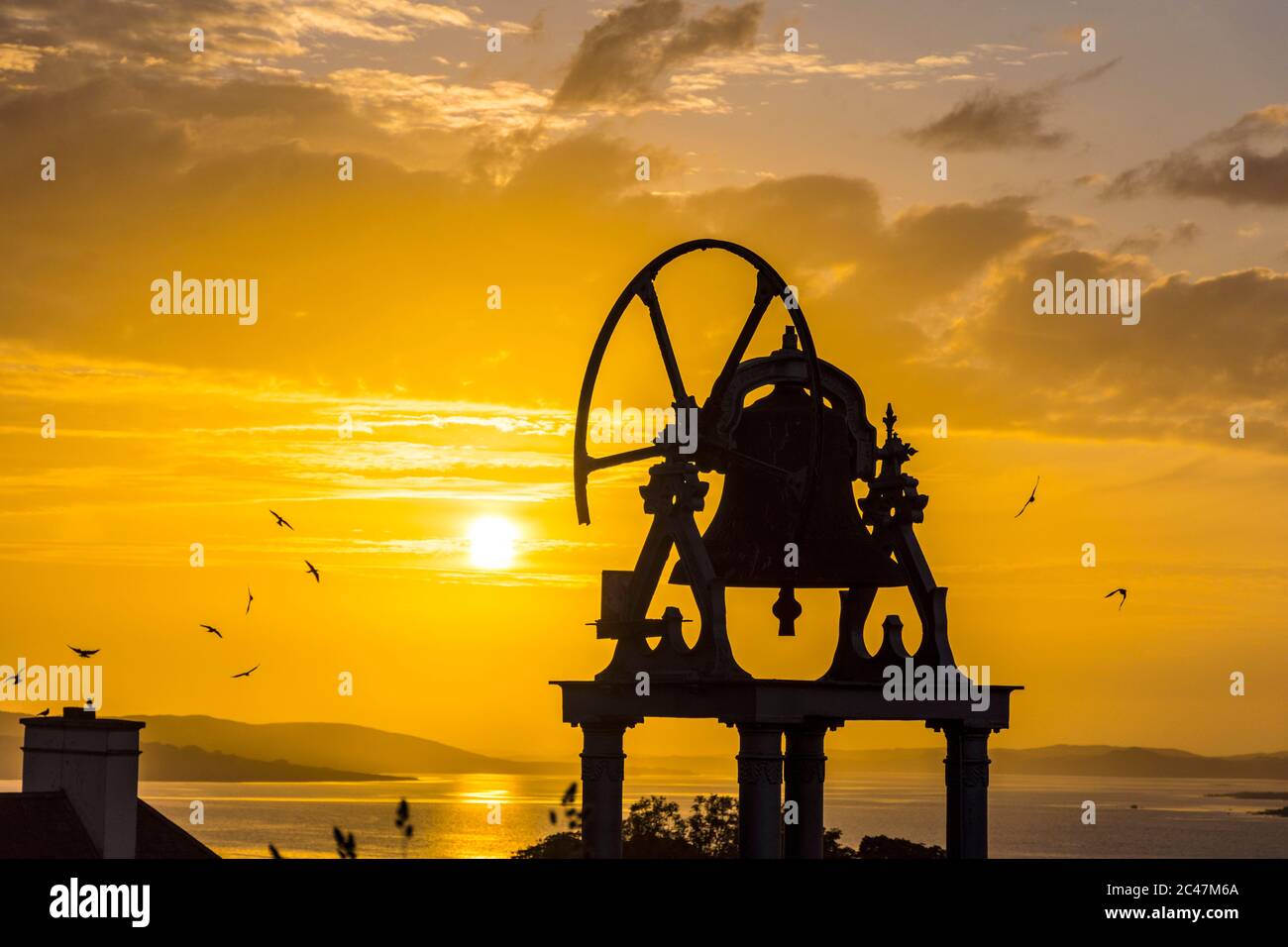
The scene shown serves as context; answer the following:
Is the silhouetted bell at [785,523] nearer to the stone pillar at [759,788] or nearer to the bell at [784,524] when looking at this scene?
the bell at [784,524]

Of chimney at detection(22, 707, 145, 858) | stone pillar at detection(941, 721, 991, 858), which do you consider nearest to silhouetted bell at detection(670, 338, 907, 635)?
stone pillar at detection(941, 721, 991, 858)

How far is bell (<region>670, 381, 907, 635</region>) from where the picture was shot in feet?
80.2

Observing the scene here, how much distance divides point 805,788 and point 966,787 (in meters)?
2.40

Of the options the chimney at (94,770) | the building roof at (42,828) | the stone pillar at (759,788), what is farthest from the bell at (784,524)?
the chimney at (94,770)

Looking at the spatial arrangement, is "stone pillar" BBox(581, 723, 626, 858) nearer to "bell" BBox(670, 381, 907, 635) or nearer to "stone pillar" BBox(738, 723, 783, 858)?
"stone pillar" BBox(738, 723, 783, 858)

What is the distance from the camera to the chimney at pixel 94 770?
2414 centimetres

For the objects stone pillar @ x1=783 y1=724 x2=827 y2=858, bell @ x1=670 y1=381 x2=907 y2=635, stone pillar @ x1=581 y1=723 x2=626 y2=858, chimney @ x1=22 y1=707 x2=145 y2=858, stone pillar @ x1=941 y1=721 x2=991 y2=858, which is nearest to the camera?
stone pillar @ x1=581 y1=723 x2=626 y2=858

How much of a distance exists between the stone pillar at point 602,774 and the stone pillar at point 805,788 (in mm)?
3702

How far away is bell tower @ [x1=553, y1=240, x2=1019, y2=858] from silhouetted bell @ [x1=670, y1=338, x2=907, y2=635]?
2cm
